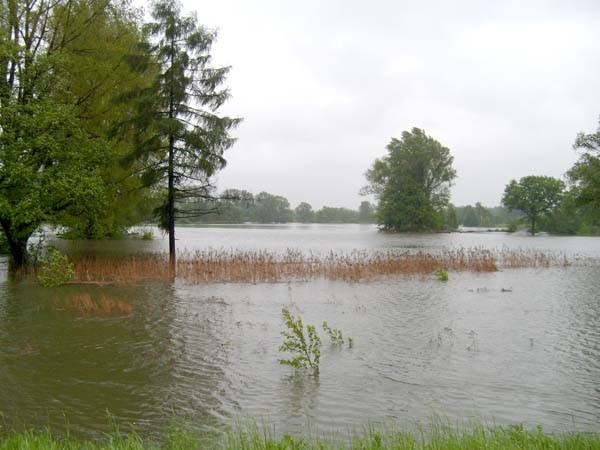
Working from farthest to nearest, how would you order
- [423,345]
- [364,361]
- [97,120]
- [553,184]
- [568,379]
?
[553,184]
[97,120]
[423,345]
[364,361]
[568,379]

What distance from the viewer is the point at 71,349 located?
1016 cm

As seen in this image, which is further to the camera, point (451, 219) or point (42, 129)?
point (451, 219)

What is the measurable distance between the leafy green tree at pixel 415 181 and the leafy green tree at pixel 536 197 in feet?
60.2

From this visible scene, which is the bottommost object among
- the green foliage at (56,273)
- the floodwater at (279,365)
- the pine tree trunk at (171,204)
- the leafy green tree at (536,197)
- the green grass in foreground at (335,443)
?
the floodwater at (279,365)

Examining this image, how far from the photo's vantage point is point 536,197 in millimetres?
96562

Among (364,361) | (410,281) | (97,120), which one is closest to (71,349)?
(364,361)

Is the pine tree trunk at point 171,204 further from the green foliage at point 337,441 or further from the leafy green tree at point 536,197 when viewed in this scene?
the leafy green tree at point 536,197

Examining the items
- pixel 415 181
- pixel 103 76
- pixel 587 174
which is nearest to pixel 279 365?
pixel 103 76

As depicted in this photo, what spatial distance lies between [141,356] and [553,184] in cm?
10241

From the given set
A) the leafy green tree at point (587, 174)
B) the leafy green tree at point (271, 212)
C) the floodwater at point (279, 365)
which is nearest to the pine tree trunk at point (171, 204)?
the floodwater at point (279, 365)

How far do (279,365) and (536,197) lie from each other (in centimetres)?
9949

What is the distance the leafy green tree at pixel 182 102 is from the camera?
2408cm

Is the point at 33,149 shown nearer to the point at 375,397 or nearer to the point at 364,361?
the point at 364,361

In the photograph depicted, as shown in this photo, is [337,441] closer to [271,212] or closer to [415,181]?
[415,181]
